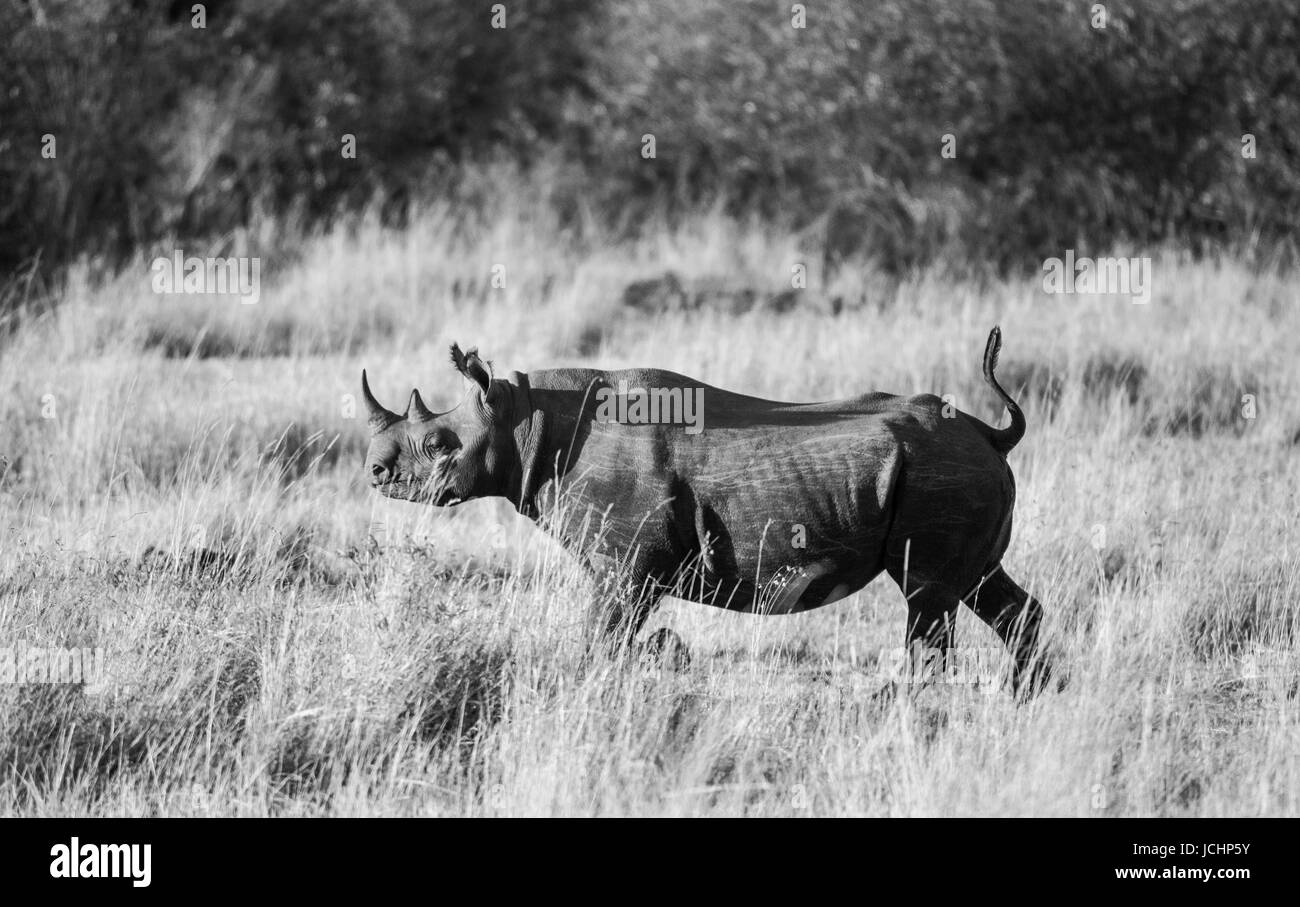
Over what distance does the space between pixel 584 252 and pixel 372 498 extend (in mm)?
7735

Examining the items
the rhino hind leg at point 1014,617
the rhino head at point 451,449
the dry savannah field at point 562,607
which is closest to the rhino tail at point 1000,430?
the rhino hind leg at point 1014,617

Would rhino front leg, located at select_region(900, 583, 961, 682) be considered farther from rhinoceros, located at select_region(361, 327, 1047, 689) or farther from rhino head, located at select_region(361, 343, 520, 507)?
rhino head, located at select_region(361, 343, 520, 507)

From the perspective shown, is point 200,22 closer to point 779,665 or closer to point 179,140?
point 179,140

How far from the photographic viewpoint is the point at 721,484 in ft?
18.9

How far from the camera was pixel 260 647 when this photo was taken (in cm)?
616

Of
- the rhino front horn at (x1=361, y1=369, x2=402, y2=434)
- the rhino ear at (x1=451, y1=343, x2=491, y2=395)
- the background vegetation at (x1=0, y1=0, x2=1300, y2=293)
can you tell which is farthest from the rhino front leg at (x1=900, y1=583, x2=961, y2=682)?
the background vegetation at (x1=0, y1=0, x2=1300, y2=293)

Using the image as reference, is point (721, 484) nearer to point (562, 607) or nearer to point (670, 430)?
point (670, 430)

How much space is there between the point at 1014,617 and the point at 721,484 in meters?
1.19

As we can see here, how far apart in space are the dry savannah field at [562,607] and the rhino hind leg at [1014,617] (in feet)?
0.41

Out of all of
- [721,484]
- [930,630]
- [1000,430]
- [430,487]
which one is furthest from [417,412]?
[1000,430]

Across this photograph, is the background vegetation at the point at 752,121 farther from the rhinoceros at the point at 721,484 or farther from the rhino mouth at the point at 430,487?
the rhino mouth at the point at 430,487

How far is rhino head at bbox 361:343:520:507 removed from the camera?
5.77 metres

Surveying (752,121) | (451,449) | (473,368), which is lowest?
(451,449)
